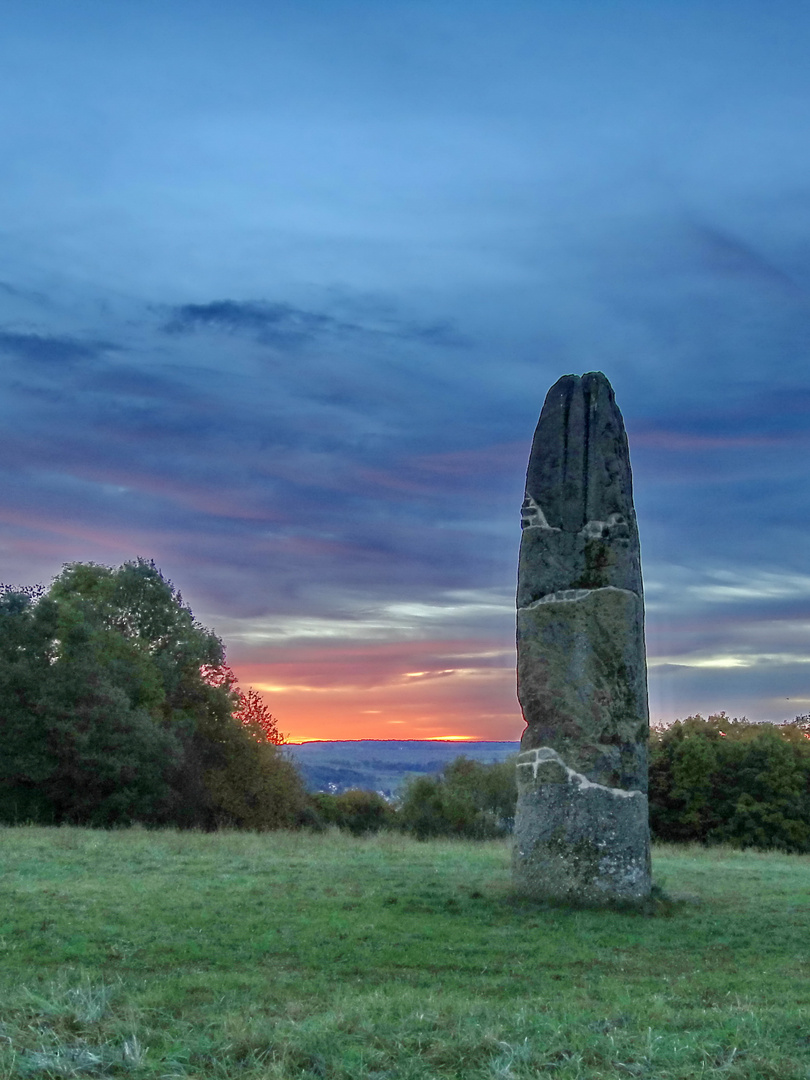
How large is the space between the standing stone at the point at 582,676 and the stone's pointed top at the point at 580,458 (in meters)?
0.02

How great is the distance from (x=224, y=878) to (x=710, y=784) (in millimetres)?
23423

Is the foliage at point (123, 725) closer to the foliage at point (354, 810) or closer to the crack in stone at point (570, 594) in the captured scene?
the foliage at point (354, 810)

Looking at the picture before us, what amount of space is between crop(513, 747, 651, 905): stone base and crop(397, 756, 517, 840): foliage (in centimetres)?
2865

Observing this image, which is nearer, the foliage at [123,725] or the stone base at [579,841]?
the stone base at [579,841]

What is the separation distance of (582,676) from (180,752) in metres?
23.2

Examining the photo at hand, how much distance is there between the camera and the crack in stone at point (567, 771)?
13055mm

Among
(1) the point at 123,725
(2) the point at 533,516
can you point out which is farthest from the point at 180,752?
(2) the point at 533,516

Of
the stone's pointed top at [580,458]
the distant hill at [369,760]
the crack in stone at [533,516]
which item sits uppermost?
the stone's pointed top at [580,458]

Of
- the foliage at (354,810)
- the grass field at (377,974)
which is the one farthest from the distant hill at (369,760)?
the grass field at (377,974)

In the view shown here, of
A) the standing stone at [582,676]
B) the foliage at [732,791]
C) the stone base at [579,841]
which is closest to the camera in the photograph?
the stone base at [579,841]

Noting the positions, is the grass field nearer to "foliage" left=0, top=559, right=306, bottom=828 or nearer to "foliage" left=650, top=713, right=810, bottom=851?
"foliage" left=0, top=559, right=306, bottom=828

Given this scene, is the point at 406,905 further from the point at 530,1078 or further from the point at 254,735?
the point at 254,735

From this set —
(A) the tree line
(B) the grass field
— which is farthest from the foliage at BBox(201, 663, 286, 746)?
(B) the grass field

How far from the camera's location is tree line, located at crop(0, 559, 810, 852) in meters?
31.3
